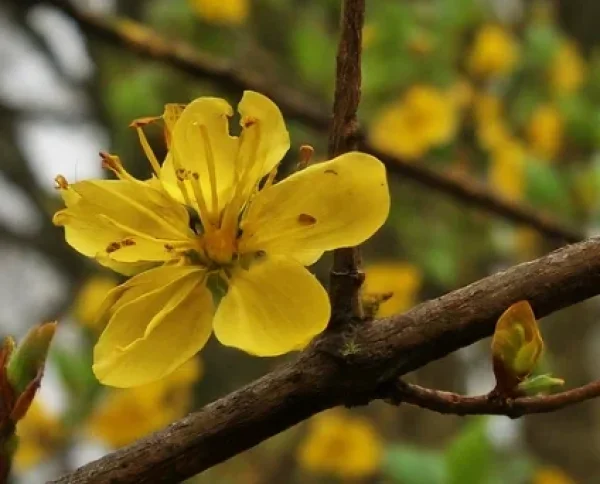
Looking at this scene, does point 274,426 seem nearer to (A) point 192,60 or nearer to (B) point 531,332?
(B) point 531,332

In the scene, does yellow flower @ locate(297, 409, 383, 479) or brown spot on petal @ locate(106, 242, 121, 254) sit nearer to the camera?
brown spot on petal @ locate(106, 242, 121, 254)

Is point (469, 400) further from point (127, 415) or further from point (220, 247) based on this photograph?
point (127, 415)

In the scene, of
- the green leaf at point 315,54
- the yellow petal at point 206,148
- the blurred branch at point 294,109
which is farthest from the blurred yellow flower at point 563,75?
the yellow petal at point 206,148

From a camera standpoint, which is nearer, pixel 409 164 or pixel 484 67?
pixel 409 164

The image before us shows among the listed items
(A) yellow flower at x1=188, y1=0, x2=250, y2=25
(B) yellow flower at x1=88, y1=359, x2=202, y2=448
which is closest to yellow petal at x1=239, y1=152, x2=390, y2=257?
(B) yellow flower at x1=88, y1=359, x2=202, y2=448

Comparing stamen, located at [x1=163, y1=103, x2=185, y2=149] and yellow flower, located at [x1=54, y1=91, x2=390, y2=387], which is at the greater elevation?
stamen, located at [x1=163, y1=103, x2=185, y2=149]

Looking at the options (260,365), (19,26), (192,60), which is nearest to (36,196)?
(19,26)

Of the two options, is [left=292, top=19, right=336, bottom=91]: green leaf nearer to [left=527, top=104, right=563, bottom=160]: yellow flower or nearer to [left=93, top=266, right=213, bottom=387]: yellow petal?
[left=527, top=104, right=563, bottom=160]: yellow flower
